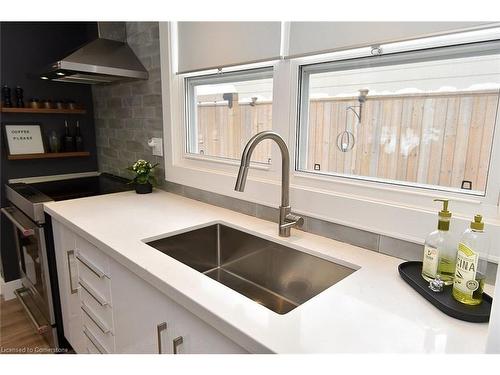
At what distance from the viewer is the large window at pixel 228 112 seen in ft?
5.27

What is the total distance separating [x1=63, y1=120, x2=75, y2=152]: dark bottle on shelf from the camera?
102 inches

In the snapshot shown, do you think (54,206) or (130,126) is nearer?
(54,206)

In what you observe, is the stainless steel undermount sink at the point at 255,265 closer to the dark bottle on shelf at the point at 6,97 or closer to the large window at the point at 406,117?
the large window at the point at 406,117

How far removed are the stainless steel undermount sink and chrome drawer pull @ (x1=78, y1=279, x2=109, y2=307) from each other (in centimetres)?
33

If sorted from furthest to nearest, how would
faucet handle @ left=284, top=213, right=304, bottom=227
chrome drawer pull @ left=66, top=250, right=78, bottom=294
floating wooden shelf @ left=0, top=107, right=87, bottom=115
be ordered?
floating wooden shelf @ left=0, top=107, right=87, bottom=115 → chrome drawer pull @ left=66, top=250, right=78, bottom=294 → faucet handle @ left=284, top=213, right=304, bottom=227

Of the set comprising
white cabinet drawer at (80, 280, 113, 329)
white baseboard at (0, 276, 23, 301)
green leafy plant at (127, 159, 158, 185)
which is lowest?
white baseboard at (0, 276, 23, 301)

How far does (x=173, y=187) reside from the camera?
6.66ft

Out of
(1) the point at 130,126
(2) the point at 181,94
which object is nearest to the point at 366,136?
(2) the point at 181,94

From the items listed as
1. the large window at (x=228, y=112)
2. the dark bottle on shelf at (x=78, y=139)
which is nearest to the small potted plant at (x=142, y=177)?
the large window at (x=228, y=112)

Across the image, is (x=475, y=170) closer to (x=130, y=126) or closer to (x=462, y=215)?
(x=462, y=215)

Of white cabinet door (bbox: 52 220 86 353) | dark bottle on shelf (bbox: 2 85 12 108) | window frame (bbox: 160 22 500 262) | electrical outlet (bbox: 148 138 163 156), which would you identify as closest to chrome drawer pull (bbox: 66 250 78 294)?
white cabinet door (bbox: 52 220 86 353)

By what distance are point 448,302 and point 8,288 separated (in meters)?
2.94

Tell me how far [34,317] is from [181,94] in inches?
66.0

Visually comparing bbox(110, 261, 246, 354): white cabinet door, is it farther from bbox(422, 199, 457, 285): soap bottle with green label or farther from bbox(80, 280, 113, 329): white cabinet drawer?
bbox(422, 199, 457, 285): soap bottle with green label
